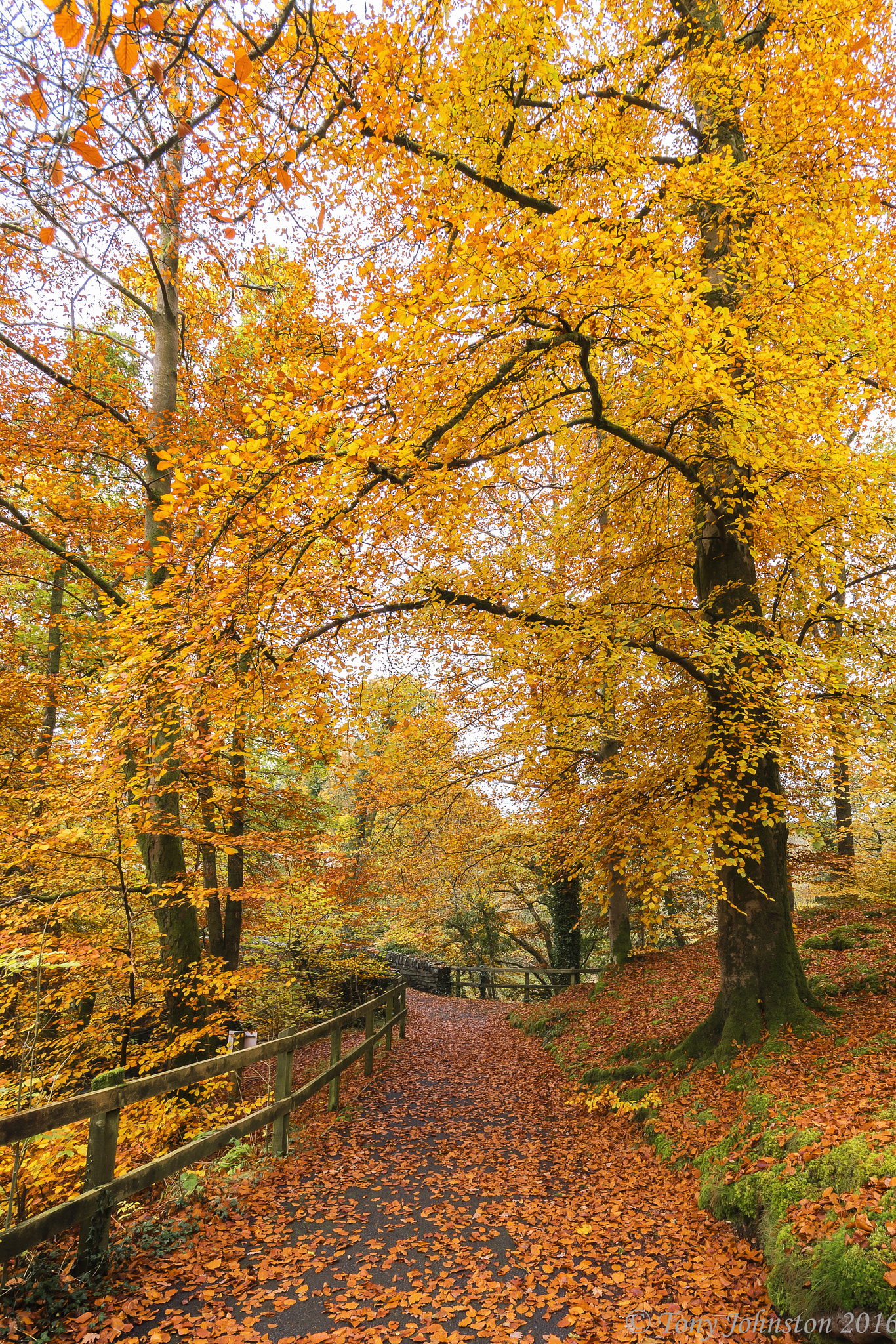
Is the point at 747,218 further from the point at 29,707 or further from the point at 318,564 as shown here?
the point at 29,707

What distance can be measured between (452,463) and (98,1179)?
20.5 feet

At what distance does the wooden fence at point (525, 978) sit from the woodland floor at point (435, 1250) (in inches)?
382

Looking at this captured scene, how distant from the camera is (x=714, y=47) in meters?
6.84

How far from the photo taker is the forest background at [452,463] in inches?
185

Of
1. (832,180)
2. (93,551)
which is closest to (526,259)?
(832,180)

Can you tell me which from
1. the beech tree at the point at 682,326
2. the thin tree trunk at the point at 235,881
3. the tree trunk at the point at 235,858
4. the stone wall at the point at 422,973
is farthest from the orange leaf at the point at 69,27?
the stone wall at the point at 422,973

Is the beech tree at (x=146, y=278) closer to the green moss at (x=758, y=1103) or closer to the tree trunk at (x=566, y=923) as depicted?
the green moss at (x=758, y=1103)

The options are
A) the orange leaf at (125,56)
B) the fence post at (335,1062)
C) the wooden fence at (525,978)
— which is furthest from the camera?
the wooden fence at (525,978)

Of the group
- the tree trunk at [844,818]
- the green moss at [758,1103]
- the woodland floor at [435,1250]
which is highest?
the tree trunk at [844,818]

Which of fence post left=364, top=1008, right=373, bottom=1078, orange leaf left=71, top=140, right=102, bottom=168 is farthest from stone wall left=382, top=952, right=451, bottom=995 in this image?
orange leaf left=71, top=140, right=102, bottom=168

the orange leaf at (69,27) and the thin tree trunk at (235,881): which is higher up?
the orange leaf at (69,27)

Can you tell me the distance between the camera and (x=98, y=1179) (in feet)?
10.4

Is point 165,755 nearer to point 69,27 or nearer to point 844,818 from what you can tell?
point 69,27

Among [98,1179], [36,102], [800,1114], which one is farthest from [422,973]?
[36,102]
